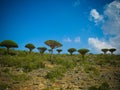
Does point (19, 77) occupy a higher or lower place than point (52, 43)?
lower

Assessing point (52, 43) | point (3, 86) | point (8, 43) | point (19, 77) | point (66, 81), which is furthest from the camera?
point (52, 43)

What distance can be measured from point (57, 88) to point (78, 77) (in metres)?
3.84

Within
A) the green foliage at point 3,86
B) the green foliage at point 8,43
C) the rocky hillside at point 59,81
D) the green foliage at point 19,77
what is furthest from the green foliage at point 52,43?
the green foliage at point 3,86

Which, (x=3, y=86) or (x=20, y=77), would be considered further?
(x=20, y=77)

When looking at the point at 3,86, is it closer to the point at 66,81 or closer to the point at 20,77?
the point at 20,77

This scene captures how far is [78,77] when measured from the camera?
17391 millimetres

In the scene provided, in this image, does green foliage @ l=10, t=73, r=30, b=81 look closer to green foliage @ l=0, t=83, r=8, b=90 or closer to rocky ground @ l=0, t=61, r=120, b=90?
rocky ground @ l=0, t=61, r=120, b=90

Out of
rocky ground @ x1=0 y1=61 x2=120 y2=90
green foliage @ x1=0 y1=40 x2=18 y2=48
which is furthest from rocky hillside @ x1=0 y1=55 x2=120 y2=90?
green foliage @ x1=0 y1=40 x2=18 y2=48

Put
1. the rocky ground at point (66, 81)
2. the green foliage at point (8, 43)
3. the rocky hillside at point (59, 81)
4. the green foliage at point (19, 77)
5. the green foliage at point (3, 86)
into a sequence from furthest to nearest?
1. the green foliage at point (8, 43)
2. the green foliage at point (19, 77)
3. the rocky ground at point (66, 81)
4. the rocky hillside at point (59, 81)
5. the green foliage at point (3, 86)

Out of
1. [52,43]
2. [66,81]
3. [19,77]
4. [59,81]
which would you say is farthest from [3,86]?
[52,43]

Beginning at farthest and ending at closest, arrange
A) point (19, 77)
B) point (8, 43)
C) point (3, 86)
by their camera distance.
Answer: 1. point (8, 43)
2. point (19, 77)
3. point (3, 86)

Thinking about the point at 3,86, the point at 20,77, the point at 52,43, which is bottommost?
the point at 3,86

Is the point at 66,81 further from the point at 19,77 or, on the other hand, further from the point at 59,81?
the point at 19,77

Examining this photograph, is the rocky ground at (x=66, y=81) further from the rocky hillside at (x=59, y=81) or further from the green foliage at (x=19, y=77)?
the green foliage at (x=19, y=77)
